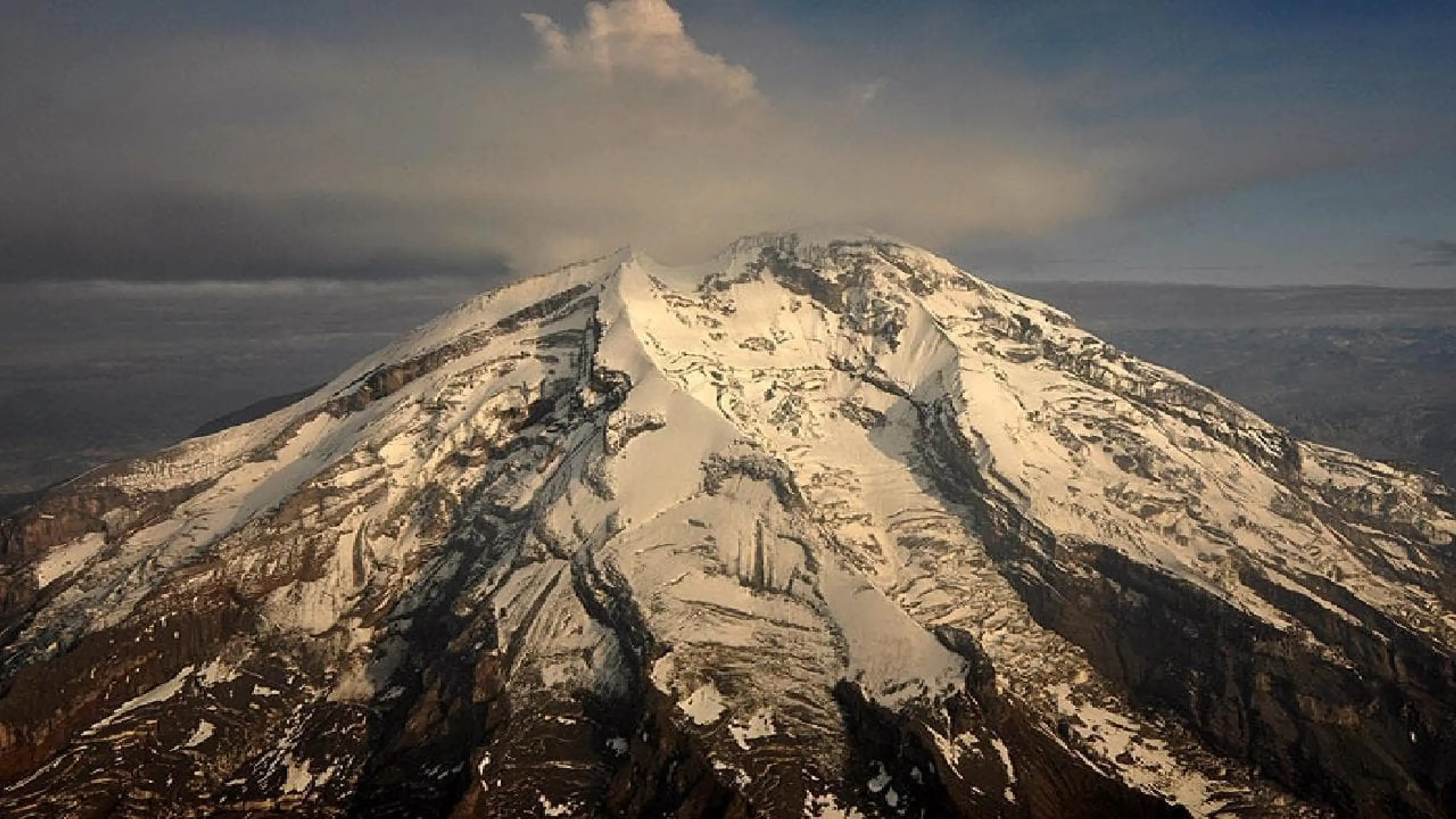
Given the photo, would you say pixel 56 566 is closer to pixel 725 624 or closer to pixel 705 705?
pixel 725 624

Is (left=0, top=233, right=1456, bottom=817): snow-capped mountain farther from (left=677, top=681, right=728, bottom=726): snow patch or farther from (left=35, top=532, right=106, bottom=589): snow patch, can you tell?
(left=35, top=532, right=106, bottom=589): snow patch

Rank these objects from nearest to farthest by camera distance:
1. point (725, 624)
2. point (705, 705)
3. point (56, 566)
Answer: point (705, 705) → point (725, 624) → point (56, 566)

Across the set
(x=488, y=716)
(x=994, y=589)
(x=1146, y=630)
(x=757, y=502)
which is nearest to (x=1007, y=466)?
(x=994, y=589)

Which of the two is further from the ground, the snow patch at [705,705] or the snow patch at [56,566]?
the snow patch at [705,705]

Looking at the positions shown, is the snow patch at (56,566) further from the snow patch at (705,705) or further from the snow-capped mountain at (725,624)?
the snow patch at (705,705)

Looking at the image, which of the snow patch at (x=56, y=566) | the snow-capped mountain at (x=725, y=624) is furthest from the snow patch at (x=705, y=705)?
the snow patch at (x=56, y=566)

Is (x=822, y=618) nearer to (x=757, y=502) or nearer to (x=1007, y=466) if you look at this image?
(x=757, y=502)

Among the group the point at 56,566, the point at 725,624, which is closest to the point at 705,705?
the point at 725,624

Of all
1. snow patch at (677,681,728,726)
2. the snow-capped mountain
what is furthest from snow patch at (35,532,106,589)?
snow patch at (677,681,728,726)
